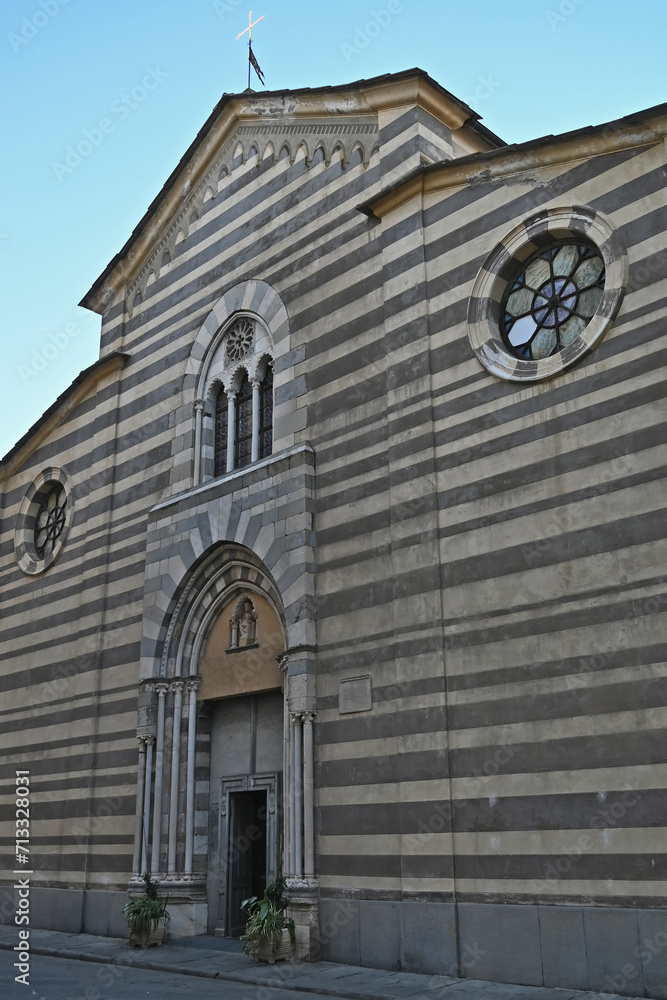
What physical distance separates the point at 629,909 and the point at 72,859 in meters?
11.1

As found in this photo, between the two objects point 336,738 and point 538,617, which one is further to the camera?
point 336,738

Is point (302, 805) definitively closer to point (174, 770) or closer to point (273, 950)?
point (273, 950)

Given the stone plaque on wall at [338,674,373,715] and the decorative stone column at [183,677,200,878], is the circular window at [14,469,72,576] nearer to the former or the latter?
the decorative stone column at [183,677,200,878]

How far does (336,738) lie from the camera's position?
13.8 m

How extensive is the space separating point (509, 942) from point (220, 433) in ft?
33.5

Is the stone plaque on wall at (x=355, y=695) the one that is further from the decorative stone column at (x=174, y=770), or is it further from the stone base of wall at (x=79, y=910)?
the stone base of wall at (x=79, y=910)

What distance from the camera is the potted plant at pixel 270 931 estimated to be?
13.0m

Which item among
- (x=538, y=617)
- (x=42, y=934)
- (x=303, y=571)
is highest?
(x=303, y=571)

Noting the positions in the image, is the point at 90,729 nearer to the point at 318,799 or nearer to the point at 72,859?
the point at 72,859

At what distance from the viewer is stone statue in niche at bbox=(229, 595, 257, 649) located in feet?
53.3

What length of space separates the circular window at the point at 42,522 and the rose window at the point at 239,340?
545 cm

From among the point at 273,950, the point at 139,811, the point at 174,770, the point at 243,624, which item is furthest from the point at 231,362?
the point at 273,950

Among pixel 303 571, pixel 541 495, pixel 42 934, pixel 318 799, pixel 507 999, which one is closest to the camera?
pixel 507 999

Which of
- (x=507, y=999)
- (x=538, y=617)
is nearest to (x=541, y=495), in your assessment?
(x=538, y=617)
